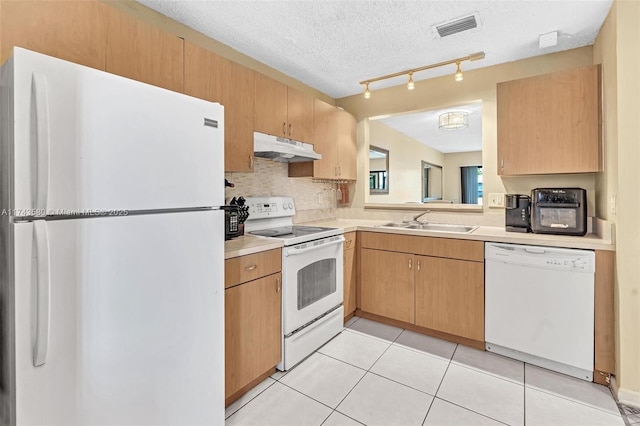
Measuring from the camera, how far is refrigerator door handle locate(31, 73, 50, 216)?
0.90m

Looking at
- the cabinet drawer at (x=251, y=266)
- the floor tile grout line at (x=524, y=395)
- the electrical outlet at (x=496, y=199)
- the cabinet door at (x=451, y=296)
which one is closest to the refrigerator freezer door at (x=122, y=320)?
the cabinet drawer at (x=251, y=266)

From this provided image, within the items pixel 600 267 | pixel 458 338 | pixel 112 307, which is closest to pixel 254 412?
pixel 112 307

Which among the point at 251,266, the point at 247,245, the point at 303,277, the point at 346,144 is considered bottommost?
the point at 303,277

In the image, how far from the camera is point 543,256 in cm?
205

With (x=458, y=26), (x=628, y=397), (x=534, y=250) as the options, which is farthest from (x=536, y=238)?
(x=458, y=26)

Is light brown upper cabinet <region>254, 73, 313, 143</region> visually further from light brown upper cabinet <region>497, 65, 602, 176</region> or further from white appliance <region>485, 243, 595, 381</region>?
white appliance <region>485, 243, 595, 381</region>

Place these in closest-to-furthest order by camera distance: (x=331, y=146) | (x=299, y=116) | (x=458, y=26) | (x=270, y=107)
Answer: (x=458, y=26), (x=270, y=107), (x=299, y=116), (x=331, y=146)

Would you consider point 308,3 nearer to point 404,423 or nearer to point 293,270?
point 293,270

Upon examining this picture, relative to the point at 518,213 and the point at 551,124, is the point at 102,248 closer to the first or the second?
the point at 518,213

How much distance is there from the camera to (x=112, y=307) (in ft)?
3.49

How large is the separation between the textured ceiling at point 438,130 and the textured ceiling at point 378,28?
1.12m

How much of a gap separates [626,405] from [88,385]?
2665 millimetres

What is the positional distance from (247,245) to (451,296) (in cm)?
167

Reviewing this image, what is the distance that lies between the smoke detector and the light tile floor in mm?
2381
